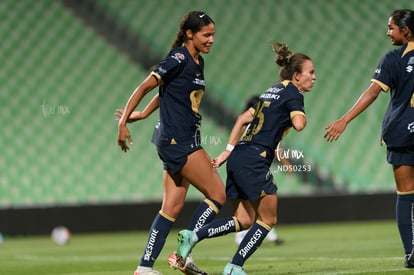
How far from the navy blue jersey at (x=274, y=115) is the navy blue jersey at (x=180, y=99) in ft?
1.52

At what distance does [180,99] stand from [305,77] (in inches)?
37.9

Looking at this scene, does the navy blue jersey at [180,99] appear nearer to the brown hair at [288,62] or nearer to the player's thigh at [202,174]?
the player's thigh at [202,174]

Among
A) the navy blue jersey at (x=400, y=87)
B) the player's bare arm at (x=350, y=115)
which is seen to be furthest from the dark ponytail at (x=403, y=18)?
the player's bare arm at (x=350, y=115)

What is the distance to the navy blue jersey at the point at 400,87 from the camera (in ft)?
22.8

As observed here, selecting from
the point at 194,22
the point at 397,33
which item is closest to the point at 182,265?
the point at 194,22

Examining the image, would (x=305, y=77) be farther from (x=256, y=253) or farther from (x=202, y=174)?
(x=256, y=253)

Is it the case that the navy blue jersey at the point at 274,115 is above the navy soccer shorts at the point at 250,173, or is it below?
above

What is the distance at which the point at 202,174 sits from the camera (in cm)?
646

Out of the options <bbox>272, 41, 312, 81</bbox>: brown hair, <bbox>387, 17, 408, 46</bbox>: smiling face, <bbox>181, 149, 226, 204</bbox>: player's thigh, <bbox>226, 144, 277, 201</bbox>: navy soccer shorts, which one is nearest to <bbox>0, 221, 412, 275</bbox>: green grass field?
<bbox>226, 144, 277, 201</bbox>: navy soccer shorts

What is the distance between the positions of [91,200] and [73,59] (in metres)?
2.82

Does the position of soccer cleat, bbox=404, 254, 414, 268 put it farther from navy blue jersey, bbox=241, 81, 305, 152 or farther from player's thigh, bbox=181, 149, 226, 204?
player's thigh, bbox=181, 149, 226, 204

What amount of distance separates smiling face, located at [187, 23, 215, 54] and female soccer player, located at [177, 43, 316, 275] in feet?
1.91

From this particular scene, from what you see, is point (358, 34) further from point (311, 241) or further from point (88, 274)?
point (88, 274)

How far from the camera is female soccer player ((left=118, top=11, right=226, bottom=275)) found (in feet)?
21.1
